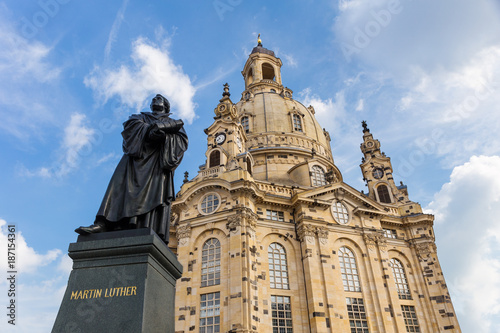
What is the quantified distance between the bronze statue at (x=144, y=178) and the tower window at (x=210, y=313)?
63.8ft

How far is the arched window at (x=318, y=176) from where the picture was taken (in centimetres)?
3661

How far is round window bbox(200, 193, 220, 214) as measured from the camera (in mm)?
29312

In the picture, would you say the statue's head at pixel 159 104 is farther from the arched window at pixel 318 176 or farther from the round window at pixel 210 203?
the arched window at pixel 318 176

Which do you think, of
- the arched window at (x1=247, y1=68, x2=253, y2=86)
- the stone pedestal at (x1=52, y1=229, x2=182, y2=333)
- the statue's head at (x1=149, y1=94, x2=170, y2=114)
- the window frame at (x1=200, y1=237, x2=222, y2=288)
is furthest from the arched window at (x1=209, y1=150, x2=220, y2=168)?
the arched window at (x1=247, y1=68, x2=253, y2=86)

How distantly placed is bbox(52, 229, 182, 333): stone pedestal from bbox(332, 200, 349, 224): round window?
1067 inches

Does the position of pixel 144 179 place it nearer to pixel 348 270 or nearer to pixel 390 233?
pixel 348 270

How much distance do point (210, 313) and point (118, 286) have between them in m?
20.8

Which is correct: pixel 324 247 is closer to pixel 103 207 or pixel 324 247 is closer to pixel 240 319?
pixel 240 319

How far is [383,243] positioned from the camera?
3238 cm

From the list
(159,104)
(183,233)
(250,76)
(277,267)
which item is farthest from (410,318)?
(250,76)

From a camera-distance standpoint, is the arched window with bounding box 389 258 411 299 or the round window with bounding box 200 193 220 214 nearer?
the round window with bounding box 200 193 220 214

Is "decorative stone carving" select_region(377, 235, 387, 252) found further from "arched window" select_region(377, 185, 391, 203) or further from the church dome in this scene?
"arched window" select_region(377, 185, 391, 203)

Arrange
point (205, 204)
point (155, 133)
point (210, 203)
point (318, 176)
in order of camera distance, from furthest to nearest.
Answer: point (318, 176)
point (205, 204)
point (210, 203)
point (155, 133)

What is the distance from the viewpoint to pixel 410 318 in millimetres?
30531
